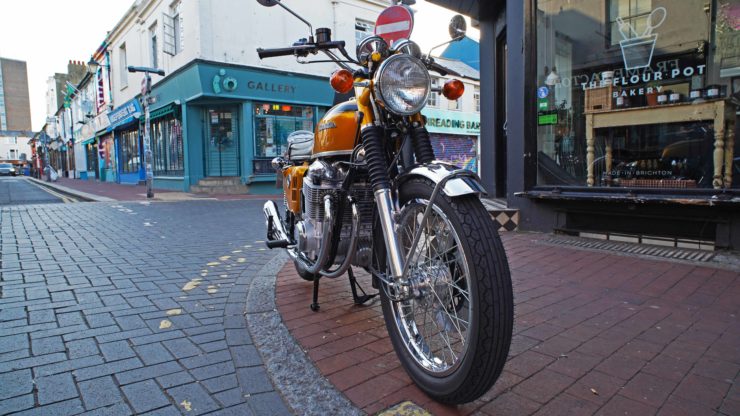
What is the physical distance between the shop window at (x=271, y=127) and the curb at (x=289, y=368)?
43.2 feet

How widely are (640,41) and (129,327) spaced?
6.18 metres

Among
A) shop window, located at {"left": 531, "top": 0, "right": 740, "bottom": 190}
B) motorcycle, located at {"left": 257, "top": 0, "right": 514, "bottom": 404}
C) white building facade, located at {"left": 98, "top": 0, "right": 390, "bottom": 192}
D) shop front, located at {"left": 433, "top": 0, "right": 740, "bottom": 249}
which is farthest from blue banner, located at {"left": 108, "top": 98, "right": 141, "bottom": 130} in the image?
motorcycle, located at {"left": 257, "top": 0, "right": 514, "bottom": 404}

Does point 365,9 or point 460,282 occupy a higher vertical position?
point 365,9

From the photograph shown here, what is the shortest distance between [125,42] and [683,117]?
2396 cm

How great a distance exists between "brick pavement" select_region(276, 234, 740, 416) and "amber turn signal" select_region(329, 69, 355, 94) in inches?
55.8

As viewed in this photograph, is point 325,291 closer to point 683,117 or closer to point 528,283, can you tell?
point 528,283

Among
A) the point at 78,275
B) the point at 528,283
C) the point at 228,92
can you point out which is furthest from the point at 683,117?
the point at 228,92

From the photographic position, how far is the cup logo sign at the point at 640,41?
217 inches

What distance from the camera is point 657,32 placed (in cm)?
549

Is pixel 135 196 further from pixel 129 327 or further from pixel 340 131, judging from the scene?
pixel 340 131

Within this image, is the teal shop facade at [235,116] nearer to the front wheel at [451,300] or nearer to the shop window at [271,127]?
the shop window at [271,127]

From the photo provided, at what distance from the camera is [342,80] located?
2410 millimetres

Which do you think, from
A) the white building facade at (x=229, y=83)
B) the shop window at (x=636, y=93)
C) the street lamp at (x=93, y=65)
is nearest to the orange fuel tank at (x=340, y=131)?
the shop window at (x=636, y=93)

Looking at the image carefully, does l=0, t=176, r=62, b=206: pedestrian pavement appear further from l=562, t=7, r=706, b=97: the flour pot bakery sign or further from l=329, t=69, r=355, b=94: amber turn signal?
l=562, t=7, r=706, b=97: the flour pot bakery sign
